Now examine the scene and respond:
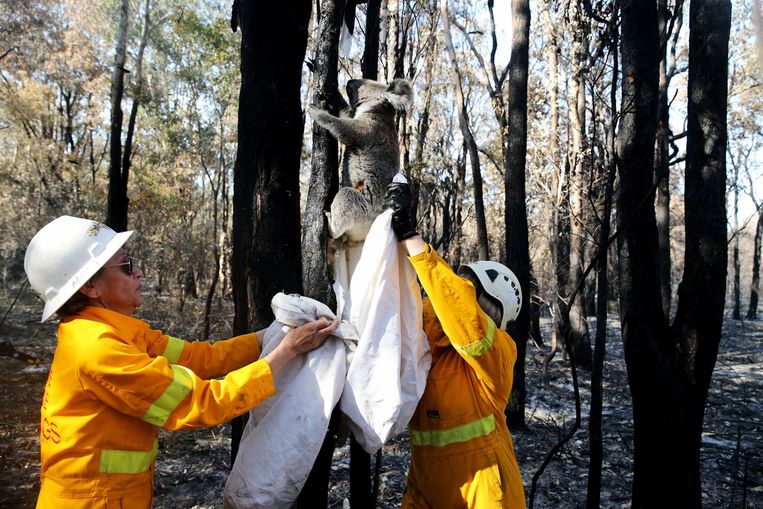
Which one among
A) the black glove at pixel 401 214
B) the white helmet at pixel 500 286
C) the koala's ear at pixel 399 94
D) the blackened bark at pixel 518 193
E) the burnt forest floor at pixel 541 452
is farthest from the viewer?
the blackened bark at pixel 518 193

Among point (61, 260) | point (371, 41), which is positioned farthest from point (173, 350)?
point (371, 41)

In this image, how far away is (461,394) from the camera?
2.28 m

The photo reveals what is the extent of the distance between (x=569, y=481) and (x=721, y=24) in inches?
184

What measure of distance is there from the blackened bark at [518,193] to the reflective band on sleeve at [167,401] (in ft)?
18.3

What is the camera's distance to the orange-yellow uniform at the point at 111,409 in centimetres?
170


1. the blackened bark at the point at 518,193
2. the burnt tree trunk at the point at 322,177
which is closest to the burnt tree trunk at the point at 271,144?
the burnt tree trunk at the point at 322,177

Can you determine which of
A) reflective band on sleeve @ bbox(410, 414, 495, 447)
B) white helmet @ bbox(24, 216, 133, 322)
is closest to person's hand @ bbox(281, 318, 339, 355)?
reflective band on sleeve @ bbox(410, 414, 495, 447)

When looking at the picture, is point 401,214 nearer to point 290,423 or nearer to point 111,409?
point 290,423

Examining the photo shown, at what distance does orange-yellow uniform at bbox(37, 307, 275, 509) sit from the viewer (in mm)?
1699

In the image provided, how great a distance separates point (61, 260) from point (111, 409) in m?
0.59

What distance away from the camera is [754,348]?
13.9 meters

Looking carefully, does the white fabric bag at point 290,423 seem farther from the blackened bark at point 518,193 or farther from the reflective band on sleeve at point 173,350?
the blackened bark at point 518,193

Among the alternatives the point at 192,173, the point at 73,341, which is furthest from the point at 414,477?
the point at 192,173

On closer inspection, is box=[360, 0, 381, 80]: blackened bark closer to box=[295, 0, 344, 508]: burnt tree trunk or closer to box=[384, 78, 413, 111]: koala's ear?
box=[384, 78, 413, 111]: koala's ear
